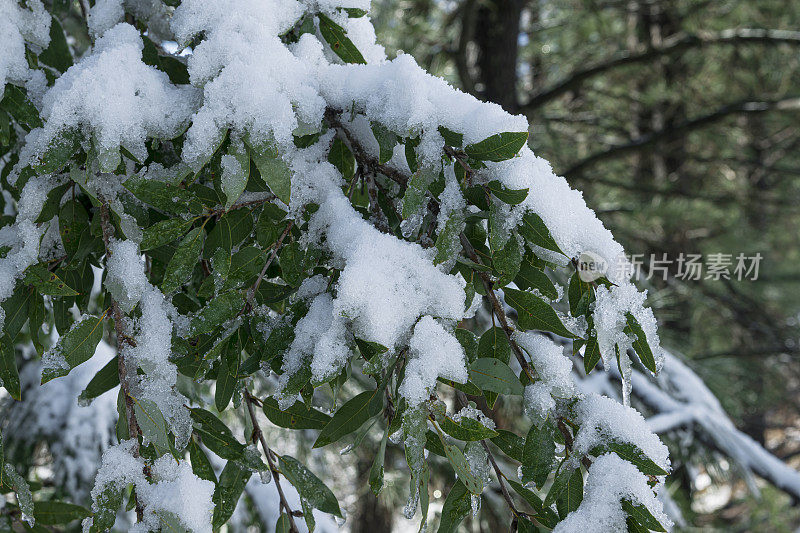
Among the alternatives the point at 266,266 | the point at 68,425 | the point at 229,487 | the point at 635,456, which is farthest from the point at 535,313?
the point at 68,425

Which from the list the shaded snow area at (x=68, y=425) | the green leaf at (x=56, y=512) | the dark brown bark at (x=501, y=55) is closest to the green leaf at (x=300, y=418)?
the green leaf at (x=56, y=512)

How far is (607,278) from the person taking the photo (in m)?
0.55

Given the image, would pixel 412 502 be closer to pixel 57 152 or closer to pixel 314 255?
pixel 314 255

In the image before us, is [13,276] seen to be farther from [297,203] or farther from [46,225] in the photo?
[297,203]

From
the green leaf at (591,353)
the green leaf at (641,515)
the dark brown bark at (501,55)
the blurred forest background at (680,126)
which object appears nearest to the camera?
the green leaf at (641,515)

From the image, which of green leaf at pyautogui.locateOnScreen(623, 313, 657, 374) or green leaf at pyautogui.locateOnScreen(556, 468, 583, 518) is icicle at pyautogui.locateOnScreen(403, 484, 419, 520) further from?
green leaf at pyautogui.locateOnScreen(623, 313, 657, 374)

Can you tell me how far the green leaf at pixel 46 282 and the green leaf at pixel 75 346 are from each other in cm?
4

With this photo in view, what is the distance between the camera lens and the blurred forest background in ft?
8.18

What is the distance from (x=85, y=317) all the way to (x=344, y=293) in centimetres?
25

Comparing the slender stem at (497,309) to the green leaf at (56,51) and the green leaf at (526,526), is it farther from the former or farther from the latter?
the green leaf at (56,51)

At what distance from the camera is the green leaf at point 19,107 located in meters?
0.65

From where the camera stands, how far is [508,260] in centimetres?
52

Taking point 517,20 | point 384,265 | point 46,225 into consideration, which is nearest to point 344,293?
point 384,265

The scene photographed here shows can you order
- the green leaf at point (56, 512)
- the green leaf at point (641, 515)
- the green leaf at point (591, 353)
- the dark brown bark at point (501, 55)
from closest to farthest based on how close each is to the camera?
the green leaf at point (641, 515) < the green leaf at point (591, 353) < the green leaf at point (56, 512) < the dark brown bark at point (501, 55)
